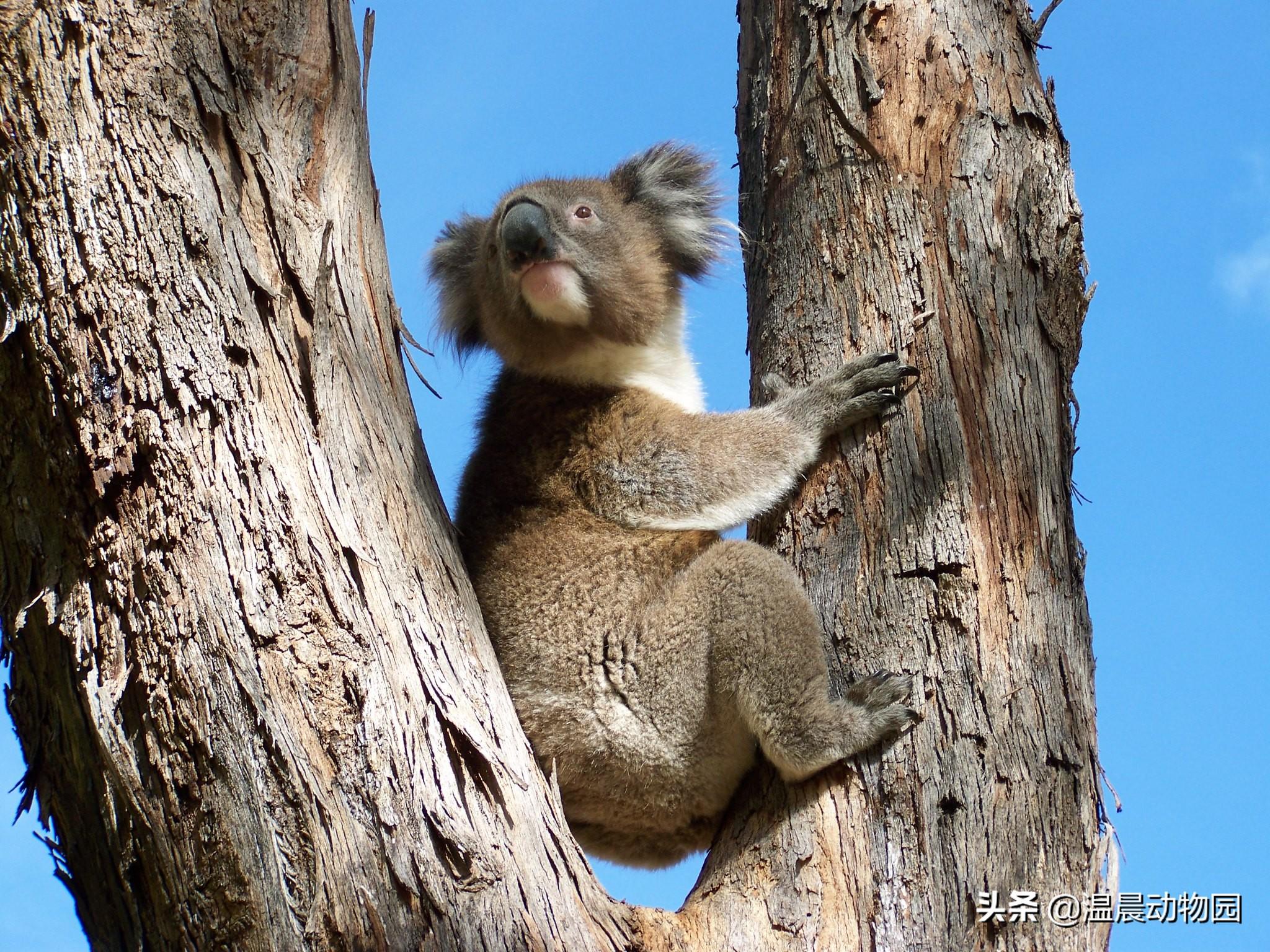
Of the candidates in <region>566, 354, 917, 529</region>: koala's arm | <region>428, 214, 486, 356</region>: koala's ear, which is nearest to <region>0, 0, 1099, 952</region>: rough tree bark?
<region>566, 354, 917, 529</region>: koala's arm

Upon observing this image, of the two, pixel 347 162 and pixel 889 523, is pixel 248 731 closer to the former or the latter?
pixel 347 162

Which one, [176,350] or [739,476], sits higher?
[739,476]

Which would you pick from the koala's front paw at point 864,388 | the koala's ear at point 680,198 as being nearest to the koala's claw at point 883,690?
the koala's front paw at point 864,388

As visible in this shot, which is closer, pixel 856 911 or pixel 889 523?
pixel 856 911

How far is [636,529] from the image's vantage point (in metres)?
4.46

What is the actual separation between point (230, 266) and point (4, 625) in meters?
1.03

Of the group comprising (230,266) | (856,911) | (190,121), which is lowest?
(856,911)

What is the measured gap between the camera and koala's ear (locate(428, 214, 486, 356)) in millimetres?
5535

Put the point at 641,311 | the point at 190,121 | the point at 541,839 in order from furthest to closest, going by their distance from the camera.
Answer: the point at 641,311, the point at 190,121, the point at 541,839

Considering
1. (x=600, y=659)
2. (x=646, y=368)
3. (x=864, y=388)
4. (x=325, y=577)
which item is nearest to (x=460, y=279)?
(x=646, y=368)

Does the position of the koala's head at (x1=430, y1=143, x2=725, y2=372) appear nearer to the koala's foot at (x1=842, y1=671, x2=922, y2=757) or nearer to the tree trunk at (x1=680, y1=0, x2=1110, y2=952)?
the tree trunk at (x1=680, y1=0, x2=1110, y2=952)

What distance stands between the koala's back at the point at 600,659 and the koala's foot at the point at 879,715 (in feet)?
1.79

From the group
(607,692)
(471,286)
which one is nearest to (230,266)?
(607,692)

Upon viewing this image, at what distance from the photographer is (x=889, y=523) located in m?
3.56
